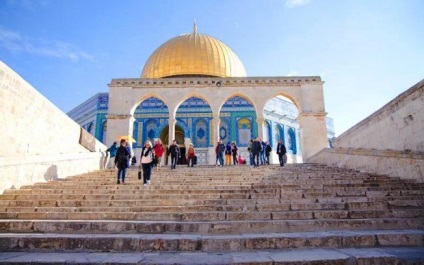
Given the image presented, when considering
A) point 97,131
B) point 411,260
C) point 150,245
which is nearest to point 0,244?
point 150,245

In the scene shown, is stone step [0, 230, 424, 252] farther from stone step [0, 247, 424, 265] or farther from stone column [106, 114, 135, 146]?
stone column [106, 114, 135, 146]

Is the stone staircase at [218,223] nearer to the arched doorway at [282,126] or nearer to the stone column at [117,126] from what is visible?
the stone column at [117,126]

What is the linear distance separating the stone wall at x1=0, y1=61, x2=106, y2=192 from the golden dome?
10510 millimetres

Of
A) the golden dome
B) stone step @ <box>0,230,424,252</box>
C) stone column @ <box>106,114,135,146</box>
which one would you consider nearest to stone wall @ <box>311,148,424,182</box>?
stone step @ <box>0,230,424,252</box>

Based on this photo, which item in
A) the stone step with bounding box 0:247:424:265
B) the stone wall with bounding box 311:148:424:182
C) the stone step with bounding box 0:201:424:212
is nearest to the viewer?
the stone step with bounding box 0:247:424:265

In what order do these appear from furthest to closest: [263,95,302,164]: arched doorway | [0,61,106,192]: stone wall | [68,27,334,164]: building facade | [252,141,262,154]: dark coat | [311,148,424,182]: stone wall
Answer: [263,95,302,164]: arched doorway → [68,27,334,164]: building facade → [252,141,262,154]: dark coat → [311,148,424,182]: stone wall → [0,61,106,192]: stone wall

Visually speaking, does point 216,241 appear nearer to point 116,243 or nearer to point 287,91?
point 116,243

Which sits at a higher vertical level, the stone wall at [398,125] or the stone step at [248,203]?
the stone wall at [398,125]

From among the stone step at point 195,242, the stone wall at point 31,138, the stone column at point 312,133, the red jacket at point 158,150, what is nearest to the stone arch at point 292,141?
the stone column at point 312,133

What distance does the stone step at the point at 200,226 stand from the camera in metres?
3.50

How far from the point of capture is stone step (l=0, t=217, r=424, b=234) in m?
3.50

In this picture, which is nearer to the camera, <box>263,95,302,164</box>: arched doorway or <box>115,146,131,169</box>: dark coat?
<box>115,146,131,169</box>: dark coat

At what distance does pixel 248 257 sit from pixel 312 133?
1036 cm

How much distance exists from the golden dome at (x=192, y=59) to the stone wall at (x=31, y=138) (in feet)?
34.5
